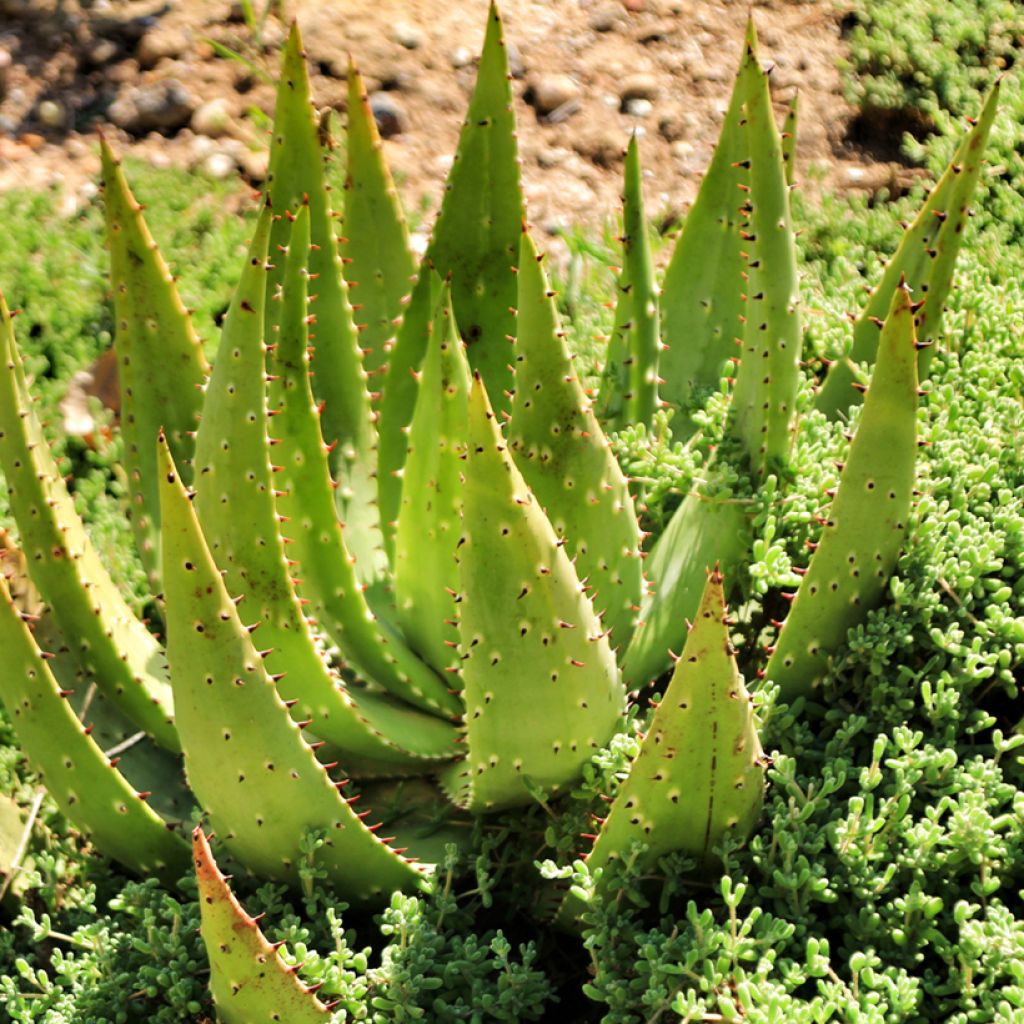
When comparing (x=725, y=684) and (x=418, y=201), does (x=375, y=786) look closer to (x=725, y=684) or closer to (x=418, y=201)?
(x=725, y=684)

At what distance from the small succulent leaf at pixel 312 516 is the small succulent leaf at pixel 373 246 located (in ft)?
1.01

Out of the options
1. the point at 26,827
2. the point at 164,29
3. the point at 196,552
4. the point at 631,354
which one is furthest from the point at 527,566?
the point at 164,29

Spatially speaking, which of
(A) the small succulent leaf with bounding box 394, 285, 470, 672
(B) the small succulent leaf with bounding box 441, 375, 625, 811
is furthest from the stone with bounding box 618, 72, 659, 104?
(B) the small succulent leaf with bounding box 441, 375, 625, 811

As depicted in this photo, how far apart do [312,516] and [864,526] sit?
805mm

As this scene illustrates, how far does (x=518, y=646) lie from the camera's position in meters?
1.76

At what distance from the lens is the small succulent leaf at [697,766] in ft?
5.12

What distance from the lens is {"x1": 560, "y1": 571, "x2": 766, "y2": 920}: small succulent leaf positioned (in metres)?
1.56

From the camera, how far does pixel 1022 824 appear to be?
6.11ft

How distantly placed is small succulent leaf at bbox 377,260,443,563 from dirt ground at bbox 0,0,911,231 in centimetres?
158

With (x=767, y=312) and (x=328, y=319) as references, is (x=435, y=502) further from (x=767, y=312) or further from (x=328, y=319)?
(x=767, y=312)

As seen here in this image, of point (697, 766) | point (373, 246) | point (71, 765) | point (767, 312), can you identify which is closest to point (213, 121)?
point (373, 246)

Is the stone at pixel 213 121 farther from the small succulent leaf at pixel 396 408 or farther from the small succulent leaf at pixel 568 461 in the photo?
the small succulent leaf at pixel 568 461

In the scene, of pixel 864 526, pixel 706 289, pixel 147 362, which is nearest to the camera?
pixel 864 526

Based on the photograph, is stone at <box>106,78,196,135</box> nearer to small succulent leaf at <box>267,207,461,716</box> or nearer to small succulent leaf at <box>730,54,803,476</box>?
small succulent leaf at <box>267,207,461,716</box>
